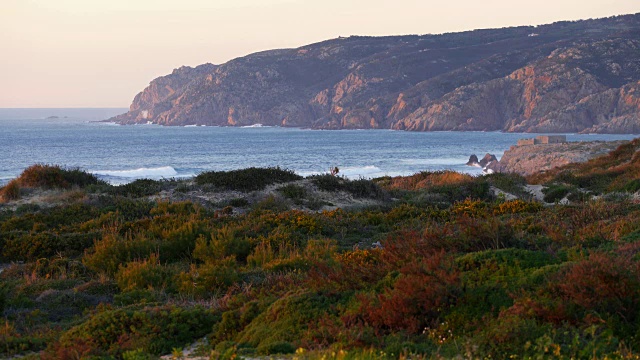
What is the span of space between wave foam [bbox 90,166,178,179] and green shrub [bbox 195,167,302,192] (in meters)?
56.3

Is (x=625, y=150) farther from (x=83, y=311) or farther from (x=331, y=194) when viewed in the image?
(x=83, y=311)

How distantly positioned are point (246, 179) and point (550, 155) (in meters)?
44.1

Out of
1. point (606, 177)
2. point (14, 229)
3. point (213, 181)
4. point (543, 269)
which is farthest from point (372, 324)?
point (606, 177)

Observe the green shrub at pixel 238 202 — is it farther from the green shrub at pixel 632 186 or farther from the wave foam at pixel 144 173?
the wave foam at pixel 144 173

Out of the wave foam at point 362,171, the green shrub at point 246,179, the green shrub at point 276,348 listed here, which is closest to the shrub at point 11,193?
the green shrub at point 246,179

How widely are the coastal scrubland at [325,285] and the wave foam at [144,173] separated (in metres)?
64.1

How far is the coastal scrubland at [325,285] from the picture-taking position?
696cm

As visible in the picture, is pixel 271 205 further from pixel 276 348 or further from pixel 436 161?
pixel 436 161

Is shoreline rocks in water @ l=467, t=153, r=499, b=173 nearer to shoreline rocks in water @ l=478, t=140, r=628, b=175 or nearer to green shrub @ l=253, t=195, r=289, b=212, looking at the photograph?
shoreline rocks in water @ l=478, t=140, r=628, b=175

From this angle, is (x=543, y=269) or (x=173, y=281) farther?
(x=173, y=281)

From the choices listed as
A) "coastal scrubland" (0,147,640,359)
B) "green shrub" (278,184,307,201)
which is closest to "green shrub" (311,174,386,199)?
"green shrub" (278,184,307,201)

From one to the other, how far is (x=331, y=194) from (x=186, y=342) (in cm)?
1785

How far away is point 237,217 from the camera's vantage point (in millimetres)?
19406

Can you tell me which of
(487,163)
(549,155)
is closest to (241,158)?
(487,163)
